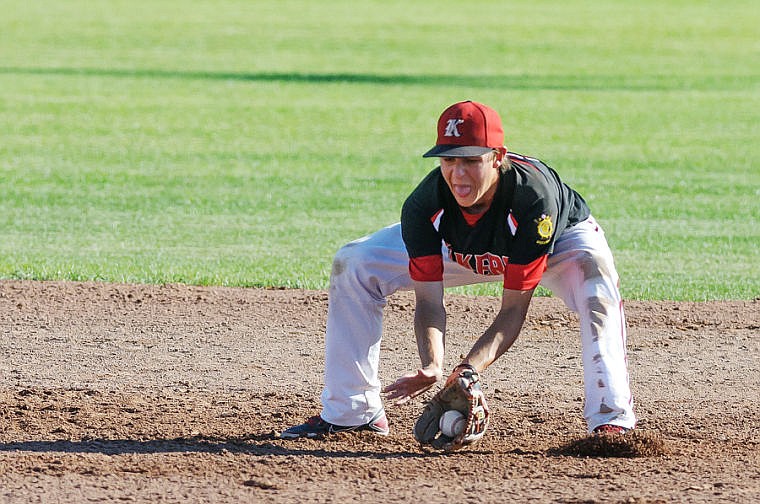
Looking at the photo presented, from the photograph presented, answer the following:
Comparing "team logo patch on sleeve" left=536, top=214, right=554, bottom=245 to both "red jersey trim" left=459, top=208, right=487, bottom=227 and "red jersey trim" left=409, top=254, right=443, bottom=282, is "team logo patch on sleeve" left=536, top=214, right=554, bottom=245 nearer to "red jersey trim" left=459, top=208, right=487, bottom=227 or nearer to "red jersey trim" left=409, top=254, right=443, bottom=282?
"red jersey trim" left=459, top=208, right=487, bottom=227

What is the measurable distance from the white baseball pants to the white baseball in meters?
0.51

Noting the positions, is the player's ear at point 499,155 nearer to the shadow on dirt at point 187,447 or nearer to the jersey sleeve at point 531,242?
the jersey sleeve at point 531,242

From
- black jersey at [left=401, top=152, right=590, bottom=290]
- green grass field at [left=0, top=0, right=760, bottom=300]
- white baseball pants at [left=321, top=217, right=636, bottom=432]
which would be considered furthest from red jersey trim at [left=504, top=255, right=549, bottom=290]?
green grass field at [left=0, top=0, right=760, bottom=300]

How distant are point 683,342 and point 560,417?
1.91 metres

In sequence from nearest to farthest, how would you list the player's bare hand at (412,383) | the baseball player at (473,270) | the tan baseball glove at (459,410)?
the player's bare hand at (412,383), the baseball player at (473,270), the tan baseball glove at (459,410)

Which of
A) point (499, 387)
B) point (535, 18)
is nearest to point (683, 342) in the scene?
point (499, 387)

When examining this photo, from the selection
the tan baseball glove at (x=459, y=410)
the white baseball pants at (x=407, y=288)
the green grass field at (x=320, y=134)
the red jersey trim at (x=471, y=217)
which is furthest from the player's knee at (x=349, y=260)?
the green grass field at (x=320, y=134)

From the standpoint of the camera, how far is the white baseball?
17.5ft

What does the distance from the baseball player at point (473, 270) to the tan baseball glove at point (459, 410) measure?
64mm

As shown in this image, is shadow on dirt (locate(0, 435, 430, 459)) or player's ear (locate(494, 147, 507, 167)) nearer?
player's ear (locate(494, 147, 507, 167))

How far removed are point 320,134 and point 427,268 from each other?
543 inches

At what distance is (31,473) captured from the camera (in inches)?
207

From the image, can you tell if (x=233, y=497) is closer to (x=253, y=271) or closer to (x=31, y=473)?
(x=31, y=473)

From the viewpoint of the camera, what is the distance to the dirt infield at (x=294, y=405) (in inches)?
201
